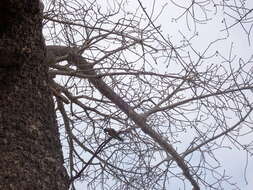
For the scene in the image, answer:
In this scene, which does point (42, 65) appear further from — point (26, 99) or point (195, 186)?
point (195, 186)

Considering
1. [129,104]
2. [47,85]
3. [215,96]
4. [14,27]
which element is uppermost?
[129,104]

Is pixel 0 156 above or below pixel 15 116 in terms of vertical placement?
below

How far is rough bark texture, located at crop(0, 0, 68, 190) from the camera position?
5.25 feet

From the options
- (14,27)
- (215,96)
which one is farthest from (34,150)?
(215,96)

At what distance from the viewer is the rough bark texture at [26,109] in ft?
5.25

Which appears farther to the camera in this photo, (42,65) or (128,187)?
(128,187)

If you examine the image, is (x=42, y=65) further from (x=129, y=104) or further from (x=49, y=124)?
(x=129, y=104)

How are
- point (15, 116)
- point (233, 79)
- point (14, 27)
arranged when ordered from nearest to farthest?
point (15, 116) → point (14, 27) → point (233, 79)

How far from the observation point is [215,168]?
381 centimetres

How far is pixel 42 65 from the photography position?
191cm

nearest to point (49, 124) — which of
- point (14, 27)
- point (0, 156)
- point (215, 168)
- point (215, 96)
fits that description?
point (0, 156)

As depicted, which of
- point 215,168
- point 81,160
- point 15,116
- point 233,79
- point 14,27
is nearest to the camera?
point 15,116

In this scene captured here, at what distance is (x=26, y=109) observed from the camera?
1.75 meters

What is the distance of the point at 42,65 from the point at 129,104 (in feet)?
6.80
